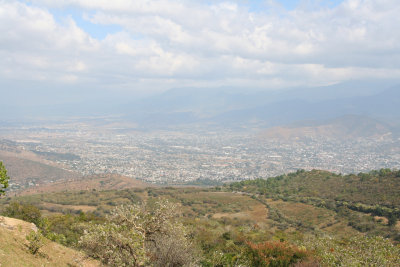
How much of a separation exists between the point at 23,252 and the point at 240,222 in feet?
67.1

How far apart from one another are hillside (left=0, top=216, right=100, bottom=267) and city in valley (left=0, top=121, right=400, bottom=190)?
54204mm

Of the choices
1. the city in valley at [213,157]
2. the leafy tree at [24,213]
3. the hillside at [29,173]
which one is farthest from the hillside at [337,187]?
the hillside at [29,173]

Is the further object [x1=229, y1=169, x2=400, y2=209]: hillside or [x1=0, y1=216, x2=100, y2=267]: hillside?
[x1=229, y1=169, x2=400, y2=209]: hillside

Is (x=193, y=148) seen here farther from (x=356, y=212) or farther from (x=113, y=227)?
(x=113, y=227)

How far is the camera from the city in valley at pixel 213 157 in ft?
303

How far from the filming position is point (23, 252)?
10195mm

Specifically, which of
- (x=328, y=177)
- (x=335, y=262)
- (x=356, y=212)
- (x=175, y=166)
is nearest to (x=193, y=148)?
(x=175, y=166)

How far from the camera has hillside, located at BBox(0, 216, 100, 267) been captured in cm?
927

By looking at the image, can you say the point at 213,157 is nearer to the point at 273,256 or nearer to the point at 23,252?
the point at 273,256

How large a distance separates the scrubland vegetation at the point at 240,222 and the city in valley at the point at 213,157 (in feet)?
114

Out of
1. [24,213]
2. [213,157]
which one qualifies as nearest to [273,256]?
[24,213]

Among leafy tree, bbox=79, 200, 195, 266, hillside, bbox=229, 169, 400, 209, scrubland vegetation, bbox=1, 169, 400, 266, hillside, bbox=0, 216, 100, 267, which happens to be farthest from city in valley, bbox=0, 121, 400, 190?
leafy tree, bbox=79, 200, 195, 266

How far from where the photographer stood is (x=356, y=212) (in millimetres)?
29734

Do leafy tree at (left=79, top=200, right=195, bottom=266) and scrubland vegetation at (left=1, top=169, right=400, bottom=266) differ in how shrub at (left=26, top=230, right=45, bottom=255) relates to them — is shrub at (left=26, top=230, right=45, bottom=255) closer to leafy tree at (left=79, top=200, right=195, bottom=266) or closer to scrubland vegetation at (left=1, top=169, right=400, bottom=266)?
scrubland vegetation at (left=1, top=169, right=400, bottom=266)
